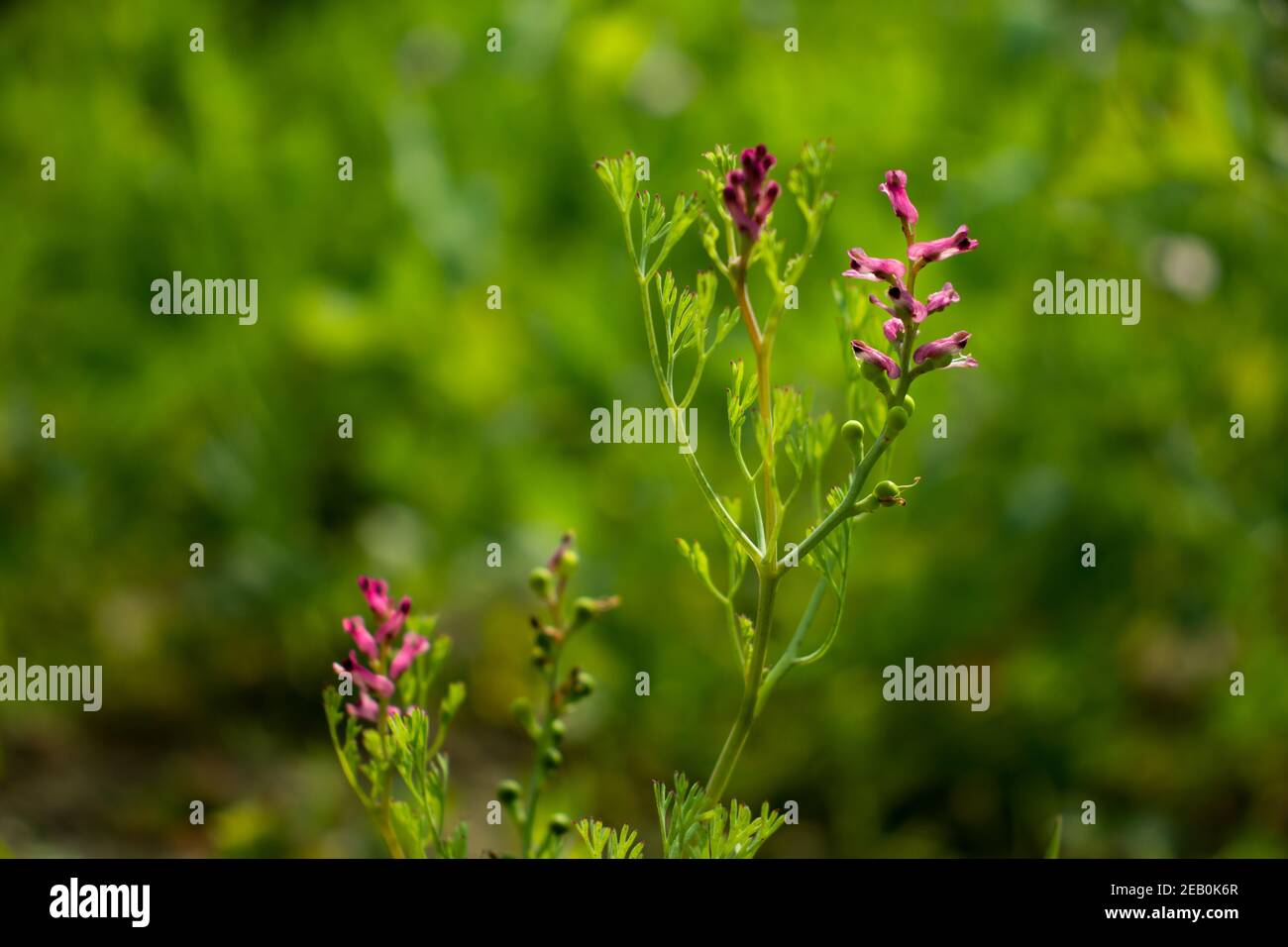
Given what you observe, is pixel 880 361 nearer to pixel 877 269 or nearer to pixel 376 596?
pixel 877 269

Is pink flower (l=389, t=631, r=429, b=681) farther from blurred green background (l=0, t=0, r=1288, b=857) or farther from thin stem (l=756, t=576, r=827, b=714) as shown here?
blurred green background (l=0, t=0, r=1288, b=857)

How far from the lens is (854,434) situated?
1.57 ft

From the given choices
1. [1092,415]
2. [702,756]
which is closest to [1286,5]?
[1092,415]

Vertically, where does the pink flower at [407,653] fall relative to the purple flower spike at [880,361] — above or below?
below

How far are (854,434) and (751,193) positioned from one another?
97 mm

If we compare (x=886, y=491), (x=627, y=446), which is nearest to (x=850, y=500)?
(x=886, y=491)

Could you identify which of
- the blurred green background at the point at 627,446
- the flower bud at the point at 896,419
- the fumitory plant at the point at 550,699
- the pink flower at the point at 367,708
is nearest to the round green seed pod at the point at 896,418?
the flower bud at the point at 896,419

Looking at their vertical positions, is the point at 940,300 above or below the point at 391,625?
above

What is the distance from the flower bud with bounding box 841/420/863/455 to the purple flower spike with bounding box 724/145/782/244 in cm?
8

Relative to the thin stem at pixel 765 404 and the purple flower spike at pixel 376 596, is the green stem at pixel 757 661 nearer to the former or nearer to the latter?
the thin stem at pixel 765 404

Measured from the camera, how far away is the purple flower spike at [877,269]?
44 centimetres

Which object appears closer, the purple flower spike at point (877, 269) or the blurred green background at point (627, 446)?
the purple flower spike at point (877, 269)

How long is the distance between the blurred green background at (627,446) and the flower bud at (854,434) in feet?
2.27

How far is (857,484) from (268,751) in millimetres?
1190
